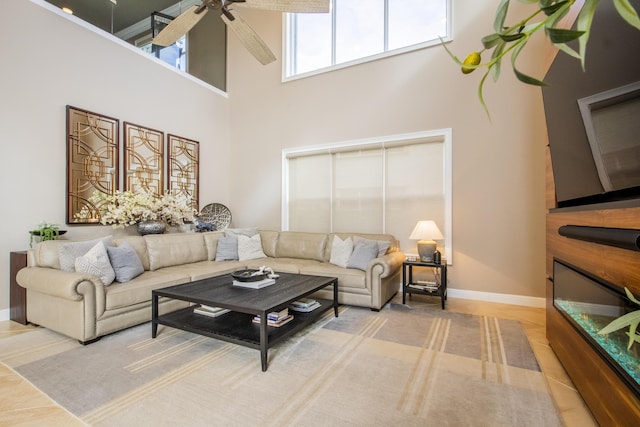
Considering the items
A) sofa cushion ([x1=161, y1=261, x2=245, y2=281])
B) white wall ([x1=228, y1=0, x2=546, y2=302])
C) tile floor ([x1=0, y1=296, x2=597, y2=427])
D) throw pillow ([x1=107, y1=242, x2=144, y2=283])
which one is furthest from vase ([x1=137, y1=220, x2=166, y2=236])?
white wall ([x1=228, y1=0, x2=546, y2=302])

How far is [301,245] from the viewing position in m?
4.48

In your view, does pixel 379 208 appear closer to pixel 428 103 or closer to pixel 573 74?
pixel 428 103

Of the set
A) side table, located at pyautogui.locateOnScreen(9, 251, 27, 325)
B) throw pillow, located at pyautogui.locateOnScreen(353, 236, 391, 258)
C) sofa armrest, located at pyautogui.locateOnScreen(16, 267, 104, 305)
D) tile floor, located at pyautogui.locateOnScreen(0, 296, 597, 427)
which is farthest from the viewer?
throw pillow, located at pyautogui.locateOnScreen(353, 236, 391, 258)

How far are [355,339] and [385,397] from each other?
0.82 m

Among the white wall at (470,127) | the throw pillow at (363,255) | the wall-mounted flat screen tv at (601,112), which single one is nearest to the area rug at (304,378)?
the throw pillow at (363,255)

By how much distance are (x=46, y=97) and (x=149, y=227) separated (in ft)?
5.81

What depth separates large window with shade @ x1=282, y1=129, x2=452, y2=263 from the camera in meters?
4.17

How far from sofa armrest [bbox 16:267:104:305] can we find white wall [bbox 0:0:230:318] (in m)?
0.76

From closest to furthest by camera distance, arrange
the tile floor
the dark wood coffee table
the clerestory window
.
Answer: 1. the tile floor
2. the dark wood coffee table
3. the clerestory window

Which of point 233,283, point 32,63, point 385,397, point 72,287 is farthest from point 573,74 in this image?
point 32,63

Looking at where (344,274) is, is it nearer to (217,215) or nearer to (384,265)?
(384,265)

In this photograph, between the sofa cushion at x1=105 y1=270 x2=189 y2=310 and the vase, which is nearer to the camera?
the sofa cushion at x1=105 y1=270 x2=189 y2=310

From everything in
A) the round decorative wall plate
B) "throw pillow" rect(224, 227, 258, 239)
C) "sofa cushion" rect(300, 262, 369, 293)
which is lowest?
"sofa cushion" rect(300, 262, 369, 293)

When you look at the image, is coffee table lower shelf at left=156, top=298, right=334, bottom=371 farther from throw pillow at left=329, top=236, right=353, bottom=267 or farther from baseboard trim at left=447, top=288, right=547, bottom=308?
baseboard trim at left=447, top=288, right=547, bottom=308
